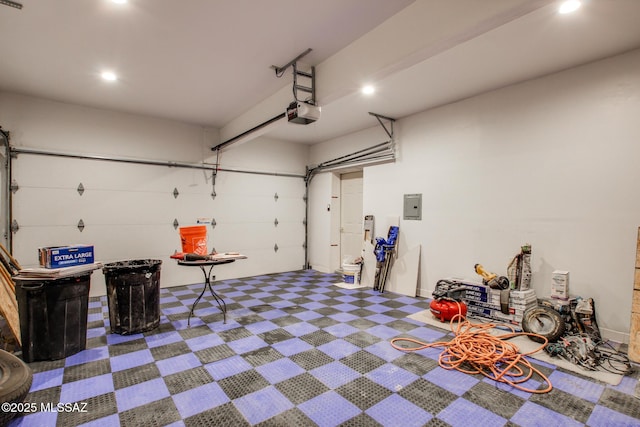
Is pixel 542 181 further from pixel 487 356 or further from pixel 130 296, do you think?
pixel 130 296

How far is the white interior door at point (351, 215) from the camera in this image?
6.79 m

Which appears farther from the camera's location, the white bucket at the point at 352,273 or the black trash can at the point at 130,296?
the white bucket at the point at 352,273

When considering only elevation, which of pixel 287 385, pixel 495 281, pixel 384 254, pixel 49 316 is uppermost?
pixel 384 254

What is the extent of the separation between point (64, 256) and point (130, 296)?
2.50 ft

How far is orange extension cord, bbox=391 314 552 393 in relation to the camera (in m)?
2.57

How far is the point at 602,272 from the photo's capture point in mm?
3328

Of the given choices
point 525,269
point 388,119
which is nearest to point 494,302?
point 525,269

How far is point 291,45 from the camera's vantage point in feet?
10.3

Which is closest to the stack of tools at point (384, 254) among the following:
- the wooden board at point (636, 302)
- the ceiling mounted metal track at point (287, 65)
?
the wooden board at point (636, 302)

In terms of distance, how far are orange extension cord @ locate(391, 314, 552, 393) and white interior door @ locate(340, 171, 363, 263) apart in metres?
3.52

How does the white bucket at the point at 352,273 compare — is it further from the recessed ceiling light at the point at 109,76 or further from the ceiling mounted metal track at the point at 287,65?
the recessed ceiling light at the point at 109,76

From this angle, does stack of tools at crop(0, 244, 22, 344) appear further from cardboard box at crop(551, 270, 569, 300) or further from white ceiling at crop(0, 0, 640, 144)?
cardboard box at crop(551, 270, 569, 300)

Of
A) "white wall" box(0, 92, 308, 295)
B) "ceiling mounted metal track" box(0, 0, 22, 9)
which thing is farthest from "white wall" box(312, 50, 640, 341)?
"ceiling mounted metal track" box(0, 0, 22, 9)

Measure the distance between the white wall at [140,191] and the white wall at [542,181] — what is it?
3318 millimetres
